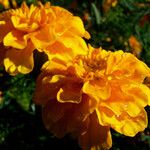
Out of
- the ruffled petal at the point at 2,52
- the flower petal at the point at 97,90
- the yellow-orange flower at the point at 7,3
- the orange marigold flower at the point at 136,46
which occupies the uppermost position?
the flower petal at the point at 97,90

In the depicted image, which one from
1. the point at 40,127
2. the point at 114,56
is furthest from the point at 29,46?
the point at 40,127

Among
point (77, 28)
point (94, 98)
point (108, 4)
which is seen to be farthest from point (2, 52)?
point (108, 4)

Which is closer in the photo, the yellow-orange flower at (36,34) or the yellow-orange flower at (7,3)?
the yellow-orange flower at (36,34)

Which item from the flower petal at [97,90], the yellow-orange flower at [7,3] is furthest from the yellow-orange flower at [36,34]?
the yellow-orange flower at [7,3]

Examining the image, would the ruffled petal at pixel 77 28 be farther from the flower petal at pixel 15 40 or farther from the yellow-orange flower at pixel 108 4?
the yellow-orange flower at pixel 108 4

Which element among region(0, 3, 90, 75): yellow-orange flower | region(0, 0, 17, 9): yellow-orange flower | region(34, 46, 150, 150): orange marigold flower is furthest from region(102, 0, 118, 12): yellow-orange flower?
region(34, 46, 150, 150): orange marigold flower

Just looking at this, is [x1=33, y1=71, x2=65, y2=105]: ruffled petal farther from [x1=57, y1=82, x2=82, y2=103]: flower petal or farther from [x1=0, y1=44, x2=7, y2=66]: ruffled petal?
[x1=0, y1=44, x2=7, y2=66]: ruffled petal

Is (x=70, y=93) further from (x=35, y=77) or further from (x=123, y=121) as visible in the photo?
(x=35, y=77)
